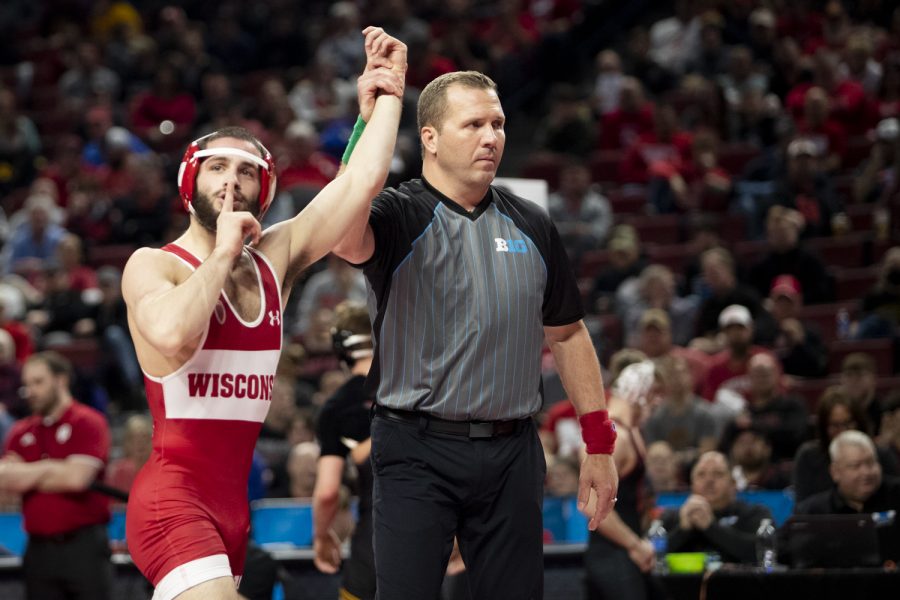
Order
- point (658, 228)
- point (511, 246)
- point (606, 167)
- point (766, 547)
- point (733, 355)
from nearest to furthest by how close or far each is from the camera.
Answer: point (511, 246)
point (766, 547)
point (733, 355)
point (658, 228)
point (606, 167)

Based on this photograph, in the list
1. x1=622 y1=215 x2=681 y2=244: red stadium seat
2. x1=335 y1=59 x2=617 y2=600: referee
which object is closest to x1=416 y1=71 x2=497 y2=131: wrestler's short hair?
x1=335 y1=59 x2=617 y2=600: referee

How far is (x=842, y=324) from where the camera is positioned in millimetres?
11750

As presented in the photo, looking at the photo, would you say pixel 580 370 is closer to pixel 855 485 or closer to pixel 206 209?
pixel 206 209

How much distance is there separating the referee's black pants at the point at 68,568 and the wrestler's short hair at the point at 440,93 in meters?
4.15

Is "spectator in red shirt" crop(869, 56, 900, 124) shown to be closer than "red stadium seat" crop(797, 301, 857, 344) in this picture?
No

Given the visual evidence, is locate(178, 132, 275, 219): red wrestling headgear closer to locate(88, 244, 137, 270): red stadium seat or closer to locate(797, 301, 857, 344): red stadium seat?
locate(797, 301, 857, 344): red stadium seat

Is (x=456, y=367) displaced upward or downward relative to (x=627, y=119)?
downward

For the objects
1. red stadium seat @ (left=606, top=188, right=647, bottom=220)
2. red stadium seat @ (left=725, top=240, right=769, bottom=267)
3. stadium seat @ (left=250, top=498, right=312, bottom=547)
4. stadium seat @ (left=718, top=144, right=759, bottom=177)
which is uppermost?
stadium seat @ (left=718, top=144, right=759, bottom=177)

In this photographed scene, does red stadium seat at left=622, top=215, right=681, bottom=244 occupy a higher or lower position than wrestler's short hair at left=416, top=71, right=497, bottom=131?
higher

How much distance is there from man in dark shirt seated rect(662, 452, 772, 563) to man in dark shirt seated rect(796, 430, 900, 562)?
12.8 inches

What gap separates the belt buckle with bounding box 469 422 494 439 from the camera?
4105 millimetres

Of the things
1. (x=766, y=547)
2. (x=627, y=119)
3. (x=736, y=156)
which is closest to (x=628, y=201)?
(x=627, y=119)

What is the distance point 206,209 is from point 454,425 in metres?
0.96

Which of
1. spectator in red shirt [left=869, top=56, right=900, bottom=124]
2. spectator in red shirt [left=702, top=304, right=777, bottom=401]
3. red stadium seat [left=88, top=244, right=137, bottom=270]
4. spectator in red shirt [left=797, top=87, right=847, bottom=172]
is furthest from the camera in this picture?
spectator in red shirt [left=869, top=56, right=900, bottom=124]
